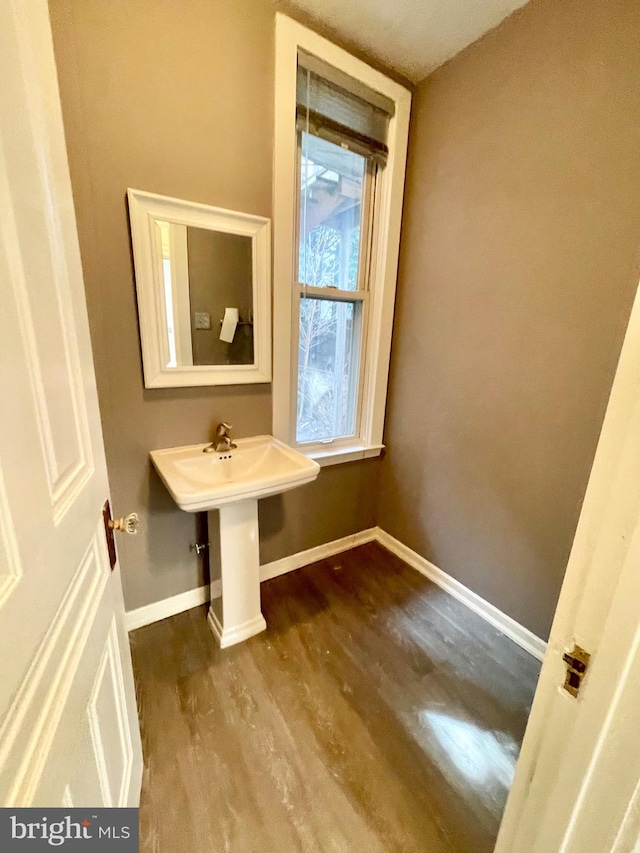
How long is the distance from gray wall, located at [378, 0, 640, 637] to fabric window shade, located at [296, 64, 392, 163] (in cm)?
21

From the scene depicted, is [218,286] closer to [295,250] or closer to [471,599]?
[295,250]

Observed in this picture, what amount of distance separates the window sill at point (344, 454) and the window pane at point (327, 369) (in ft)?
0.30

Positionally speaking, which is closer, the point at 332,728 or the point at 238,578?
the point at 332,728

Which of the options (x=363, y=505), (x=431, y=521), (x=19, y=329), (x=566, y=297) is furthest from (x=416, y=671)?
(x=19, y=329)

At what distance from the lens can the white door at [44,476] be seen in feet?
1.35

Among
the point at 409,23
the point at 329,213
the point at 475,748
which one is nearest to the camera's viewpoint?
the point at 475,748

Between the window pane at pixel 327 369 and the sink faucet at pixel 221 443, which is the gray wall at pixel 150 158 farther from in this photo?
the window pane at pixel 327 369

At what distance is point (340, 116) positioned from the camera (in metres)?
1.64

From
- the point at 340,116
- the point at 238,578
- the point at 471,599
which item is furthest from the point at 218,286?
the point at 471,599

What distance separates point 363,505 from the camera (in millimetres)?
2334

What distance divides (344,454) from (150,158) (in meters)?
1.58

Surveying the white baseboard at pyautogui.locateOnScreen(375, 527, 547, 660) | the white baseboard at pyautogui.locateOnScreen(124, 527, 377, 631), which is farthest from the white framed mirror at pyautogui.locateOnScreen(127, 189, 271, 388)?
the white baseboard at pyautogui.locateOnScreen(375, 527, 547, 660)

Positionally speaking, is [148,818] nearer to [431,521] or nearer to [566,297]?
[431,521]

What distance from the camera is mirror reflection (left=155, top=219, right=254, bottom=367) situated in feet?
4.63
